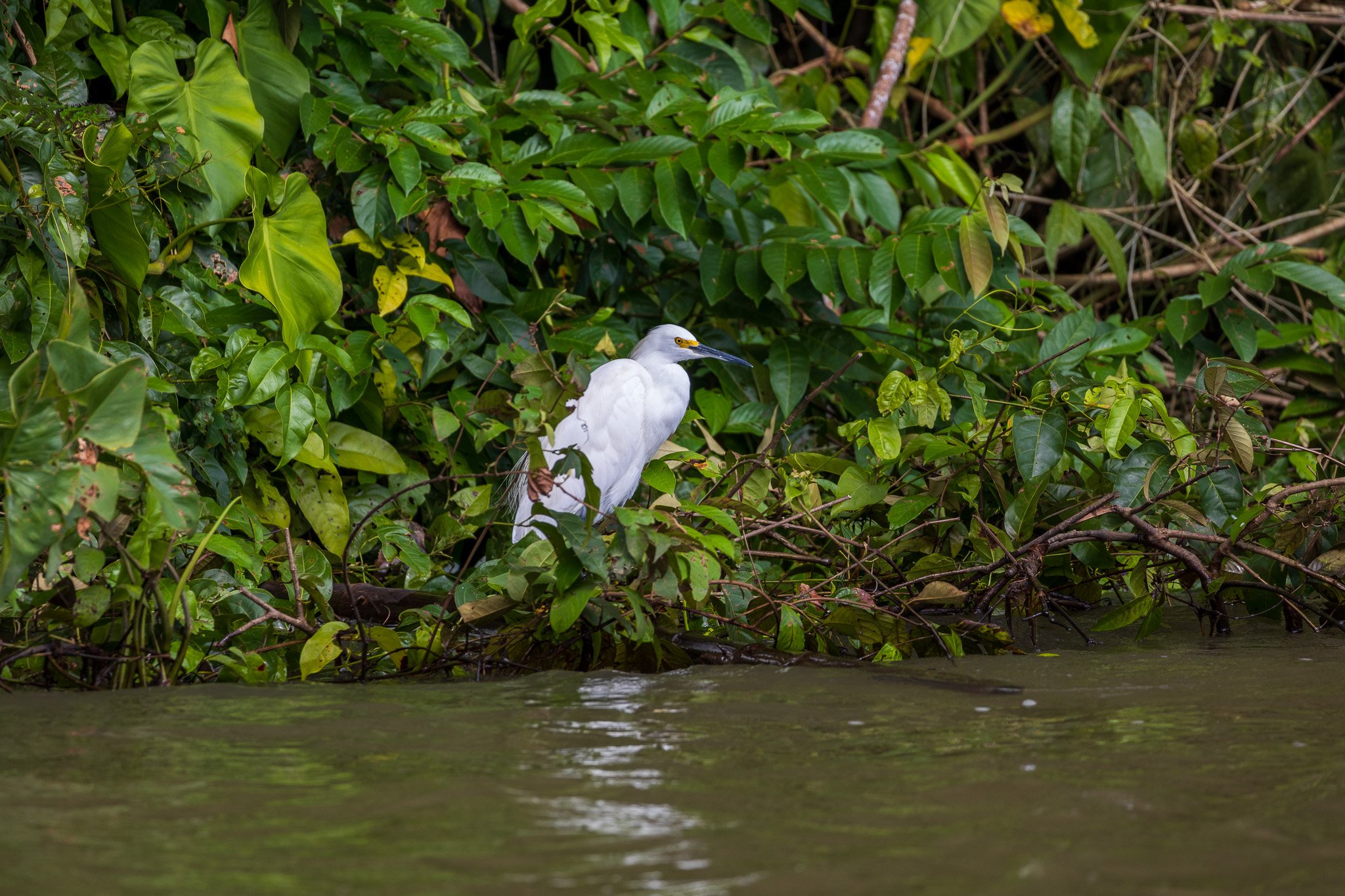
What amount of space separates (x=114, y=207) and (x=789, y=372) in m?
1.88

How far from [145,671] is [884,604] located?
1448 millimetres

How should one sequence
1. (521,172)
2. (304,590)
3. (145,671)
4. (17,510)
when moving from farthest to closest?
(521,172) → (304,590) → (145,671) → (17,510)

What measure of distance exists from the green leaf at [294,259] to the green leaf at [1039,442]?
1527 millimetres

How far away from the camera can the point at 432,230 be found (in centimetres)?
341

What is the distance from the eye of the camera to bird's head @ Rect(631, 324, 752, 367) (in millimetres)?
3352

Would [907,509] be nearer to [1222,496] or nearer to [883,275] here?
[1222,496]

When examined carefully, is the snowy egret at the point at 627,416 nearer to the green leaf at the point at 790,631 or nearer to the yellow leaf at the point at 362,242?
the yellow leaf at the point at 362,242

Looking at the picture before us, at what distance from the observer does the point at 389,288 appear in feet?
10.5

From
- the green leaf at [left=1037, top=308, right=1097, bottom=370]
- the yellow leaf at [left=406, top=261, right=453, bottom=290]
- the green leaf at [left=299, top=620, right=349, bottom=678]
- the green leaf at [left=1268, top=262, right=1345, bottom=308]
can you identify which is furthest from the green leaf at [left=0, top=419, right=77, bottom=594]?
the green leaf at [left=1268, top=262, right=1345, bottom=308]

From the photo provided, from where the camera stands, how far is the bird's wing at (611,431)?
326cm

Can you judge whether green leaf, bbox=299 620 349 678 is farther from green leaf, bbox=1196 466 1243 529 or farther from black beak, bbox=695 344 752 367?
green leaf, bbox=1196 466 1243 529

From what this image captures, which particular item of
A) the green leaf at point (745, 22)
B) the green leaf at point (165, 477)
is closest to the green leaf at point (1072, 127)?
the green leaf at point (745, 22)

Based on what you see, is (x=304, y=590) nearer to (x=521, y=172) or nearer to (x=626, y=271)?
(x=521, y=172)

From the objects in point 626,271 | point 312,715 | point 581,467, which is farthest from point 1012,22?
point 312,715
